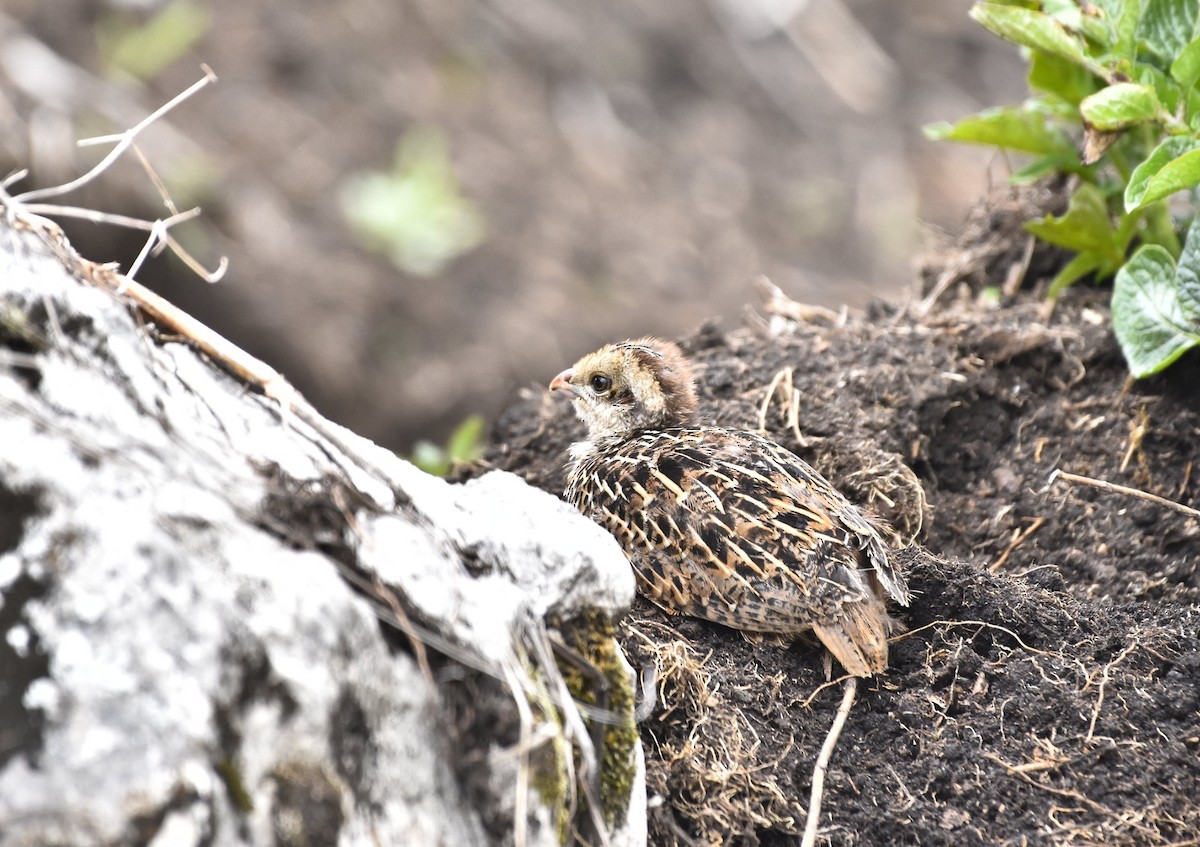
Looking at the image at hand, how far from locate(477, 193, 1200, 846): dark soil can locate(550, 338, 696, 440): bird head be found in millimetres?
271

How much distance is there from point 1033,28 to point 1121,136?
1.70 feet

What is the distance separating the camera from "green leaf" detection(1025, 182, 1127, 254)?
445 centimetres

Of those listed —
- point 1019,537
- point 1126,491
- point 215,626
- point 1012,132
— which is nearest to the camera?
Answer: point 215,626

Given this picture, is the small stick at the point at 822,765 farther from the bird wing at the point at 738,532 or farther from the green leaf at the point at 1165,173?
the green leaf at the point at 1165,173

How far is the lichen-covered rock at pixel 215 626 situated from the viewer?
2.02 metres

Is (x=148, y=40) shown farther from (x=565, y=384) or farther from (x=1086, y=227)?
(x=1086, y=227)

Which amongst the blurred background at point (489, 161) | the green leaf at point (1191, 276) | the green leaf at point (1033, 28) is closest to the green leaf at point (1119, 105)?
the green leaf at point (1033, 28)

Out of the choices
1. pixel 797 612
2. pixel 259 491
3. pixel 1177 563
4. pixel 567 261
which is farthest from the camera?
pixel 567 261

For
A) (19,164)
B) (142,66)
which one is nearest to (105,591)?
(19,164)

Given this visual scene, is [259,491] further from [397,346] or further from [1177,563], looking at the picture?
[397,346]

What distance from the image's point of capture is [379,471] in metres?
2.76

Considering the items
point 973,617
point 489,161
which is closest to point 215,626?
point 973,617

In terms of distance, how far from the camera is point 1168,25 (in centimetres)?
421

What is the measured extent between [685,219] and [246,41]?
3.99m
